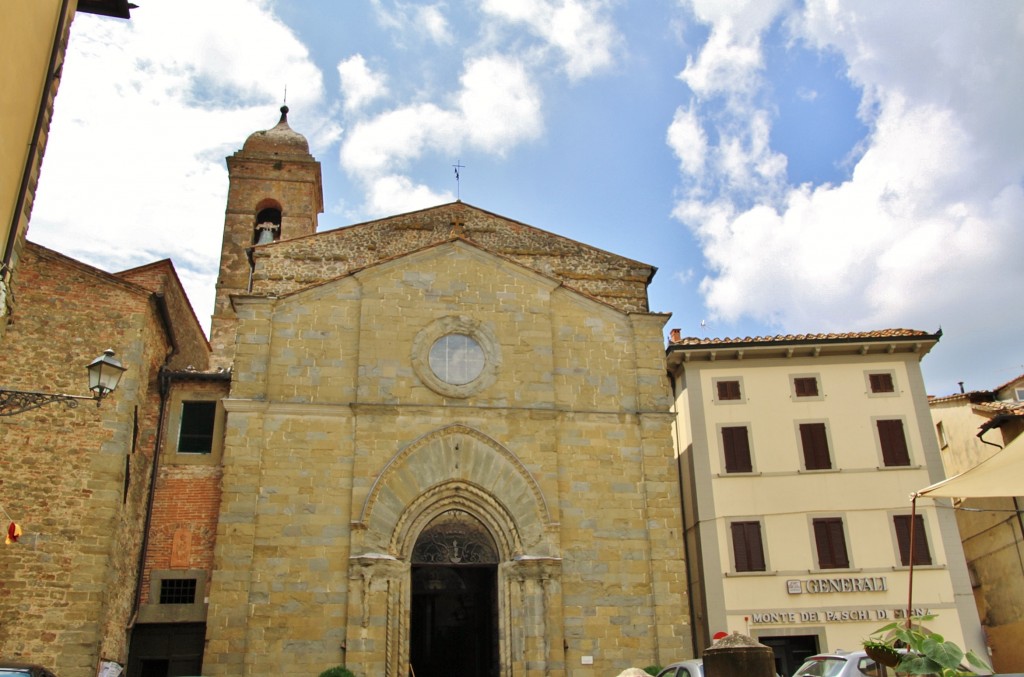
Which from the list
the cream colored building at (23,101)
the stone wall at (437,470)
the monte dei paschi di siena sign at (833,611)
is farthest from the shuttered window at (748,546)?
the cream colored building at (23,101)

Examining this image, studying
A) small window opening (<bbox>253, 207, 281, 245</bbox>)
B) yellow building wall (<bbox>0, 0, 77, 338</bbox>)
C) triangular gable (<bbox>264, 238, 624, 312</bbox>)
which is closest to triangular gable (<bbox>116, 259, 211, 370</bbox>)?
triangular gable (<bbox>264, 238, 624, 312</bbox>)

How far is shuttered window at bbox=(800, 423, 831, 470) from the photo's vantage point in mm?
21734

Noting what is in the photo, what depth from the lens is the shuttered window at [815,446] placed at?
21734mm

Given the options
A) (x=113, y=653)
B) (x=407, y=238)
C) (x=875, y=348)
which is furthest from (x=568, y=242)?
(x=113, y=653)

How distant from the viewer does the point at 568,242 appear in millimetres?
22016

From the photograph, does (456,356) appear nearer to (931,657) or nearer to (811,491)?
(811,491)

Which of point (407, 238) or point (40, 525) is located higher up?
point (407, 238)

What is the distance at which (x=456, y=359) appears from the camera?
18.6 metres

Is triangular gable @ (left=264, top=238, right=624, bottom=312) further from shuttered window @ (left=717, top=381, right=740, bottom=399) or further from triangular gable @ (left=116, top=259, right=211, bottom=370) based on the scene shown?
shuttered window @ (left=717, top=381, right=740, bottom=399)

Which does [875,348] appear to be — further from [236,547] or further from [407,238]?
[236,547]

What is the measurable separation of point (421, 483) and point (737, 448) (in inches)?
340

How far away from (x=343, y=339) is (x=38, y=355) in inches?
222

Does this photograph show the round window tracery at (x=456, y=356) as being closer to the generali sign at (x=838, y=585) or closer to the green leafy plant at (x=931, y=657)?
the generali sign at (x=838, y=585)

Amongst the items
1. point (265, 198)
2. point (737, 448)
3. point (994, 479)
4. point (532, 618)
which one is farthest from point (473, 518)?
point (265, 198)
